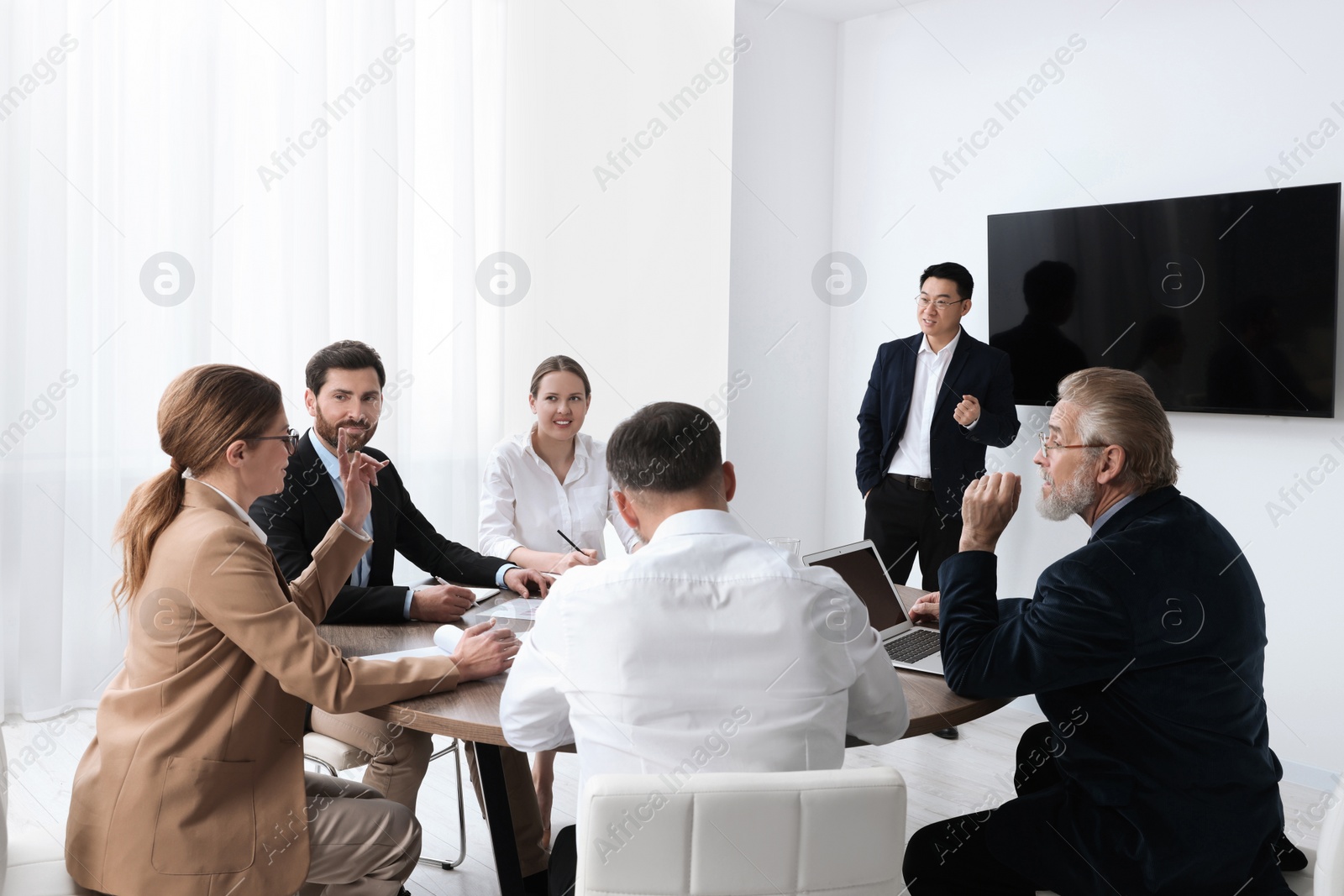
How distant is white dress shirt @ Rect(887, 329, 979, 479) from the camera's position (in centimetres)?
421

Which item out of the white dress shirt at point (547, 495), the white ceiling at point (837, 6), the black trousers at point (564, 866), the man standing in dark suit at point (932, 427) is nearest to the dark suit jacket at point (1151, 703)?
the black trousers at point (564, 866)

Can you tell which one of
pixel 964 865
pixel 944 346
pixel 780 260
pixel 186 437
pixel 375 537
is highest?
pixel 780 260

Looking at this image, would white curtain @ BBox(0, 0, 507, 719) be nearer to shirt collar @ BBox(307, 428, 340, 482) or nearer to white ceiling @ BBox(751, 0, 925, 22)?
white ceiling @ BBox(751, 0, 925, 22)

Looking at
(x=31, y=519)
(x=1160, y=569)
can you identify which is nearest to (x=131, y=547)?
(x=1160, y=569)

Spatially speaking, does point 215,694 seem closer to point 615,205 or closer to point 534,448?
point 534,448

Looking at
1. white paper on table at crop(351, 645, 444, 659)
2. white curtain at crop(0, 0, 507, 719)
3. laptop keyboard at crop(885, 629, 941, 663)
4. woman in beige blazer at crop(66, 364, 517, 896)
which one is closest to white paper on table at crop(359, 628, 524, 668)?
white paper on table at crop(351, 645, 444, 659)

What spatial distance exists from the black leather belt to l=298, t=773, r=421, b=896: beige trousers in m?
2.73

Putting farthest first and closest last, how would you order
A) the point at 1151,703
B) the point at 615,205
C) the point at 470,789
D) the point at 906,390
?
the point at 615,205 → the point at 906,390 → the point at 470,789 → the point at 1151,703

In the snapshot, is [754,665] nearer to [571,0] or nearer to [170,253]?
[170,253]

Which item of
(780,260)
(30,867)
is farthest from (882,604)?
(780,260)

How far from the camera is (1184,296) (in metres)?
3.71

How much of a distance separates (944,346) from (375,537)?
2.48 metres

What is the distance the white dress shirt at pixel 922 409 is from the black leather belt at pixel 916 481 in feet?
0.04

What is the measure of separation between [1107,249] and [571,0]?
2748mm
